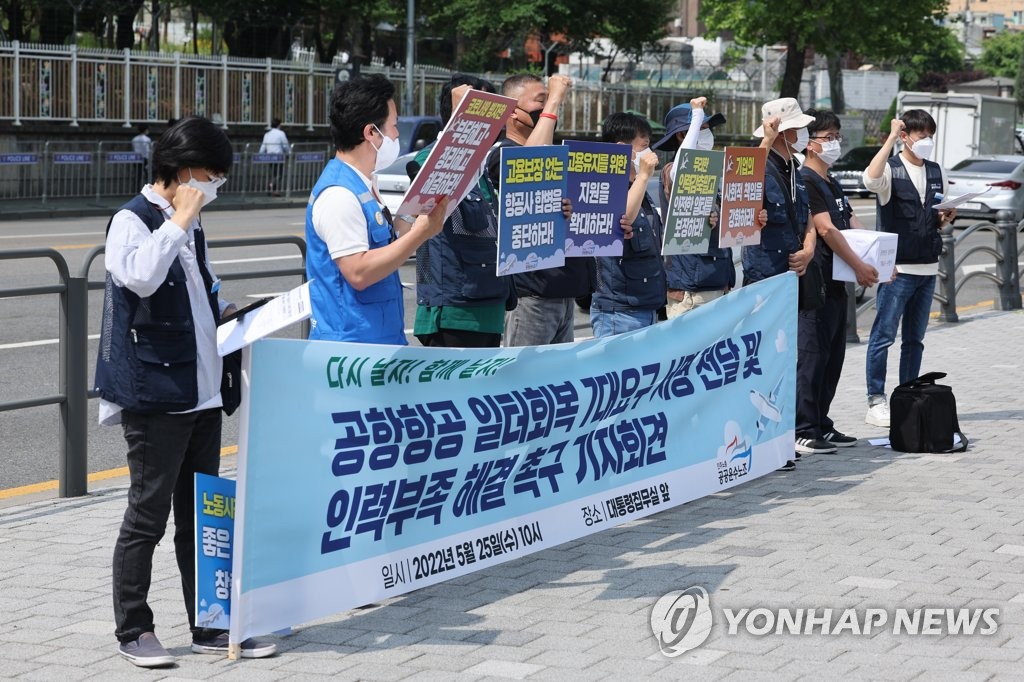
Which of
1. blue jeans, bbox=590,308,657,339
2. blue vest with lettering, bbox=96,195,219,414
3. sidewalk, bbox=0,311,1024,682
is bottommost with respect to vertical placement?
sidewalk, bbox=0,311,1024,682

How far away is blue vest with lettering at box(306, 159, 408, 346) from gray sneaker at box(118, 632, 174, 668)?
1218 mm

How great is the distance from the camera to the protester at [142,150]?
29.6 m

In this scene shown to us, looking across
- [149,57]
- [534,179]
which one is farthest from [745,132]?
[534,179]

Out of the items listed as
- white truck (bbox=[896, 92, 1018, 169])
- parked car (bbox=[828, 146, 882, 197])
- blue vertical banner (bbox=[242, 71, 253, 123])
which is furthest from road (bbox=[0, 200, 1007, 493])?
white truck (bbox=[896, 92, 1018, 169])

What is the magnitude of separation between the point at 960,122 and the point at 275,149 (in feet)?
63.4

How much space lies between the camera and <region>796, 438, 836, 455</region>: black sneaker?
8406mm

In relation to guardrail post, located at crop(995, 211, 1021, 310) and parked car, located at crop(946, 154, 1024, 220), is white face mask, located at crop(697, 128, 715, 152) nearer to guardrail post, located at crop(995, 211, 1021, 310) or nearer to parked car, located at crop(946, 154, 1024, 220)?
guardrail post, located at crop(995, 211, 1021, 310)

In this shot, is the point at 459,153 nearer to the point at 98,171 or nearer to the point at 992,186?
the point at 992,186

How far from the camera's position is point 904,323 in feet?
31.0

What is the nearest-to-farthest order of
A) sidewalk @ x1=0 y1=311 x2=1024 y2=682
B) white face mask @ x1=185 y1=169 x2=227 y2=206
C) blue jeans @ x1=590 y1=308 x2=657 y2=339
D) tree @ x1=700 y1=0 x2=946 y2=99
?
white face mask @ x1=185 y1=169 x2=227 y2=206
sidewalk @ x1=0 y1=311 x2=1024 y2=682
blue jeans @ x1=590 y1=308 x2=657 y2=339
tree @ x1=700 y1=0 x2=946 y2=99

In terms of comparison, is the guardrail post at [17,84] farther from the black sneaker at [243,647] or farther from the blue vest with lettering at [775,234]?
the black sneaker at [243,647]

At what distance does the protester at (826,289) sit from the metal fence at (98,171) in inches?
873

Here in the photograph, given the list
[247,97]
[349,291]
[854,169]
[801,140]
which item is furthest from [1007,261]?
[247,97]

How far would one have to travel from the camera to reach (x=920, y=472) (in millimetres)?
7887
